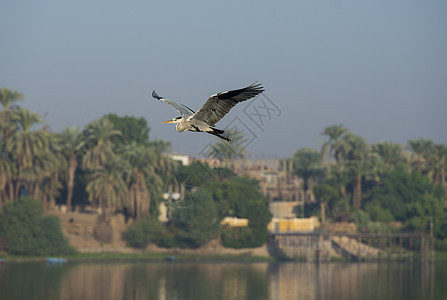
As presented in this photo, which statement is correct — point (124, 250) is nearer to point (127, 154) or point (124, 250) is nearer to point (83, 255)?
point (83, 255)

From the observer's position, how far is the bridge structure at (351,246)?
97.1 m

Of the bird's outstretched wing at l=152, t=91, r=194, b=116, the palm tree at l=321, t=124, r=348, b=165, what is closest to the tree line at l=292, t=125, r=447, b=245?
the palm tree at l=321, t=124, r=348, b=165

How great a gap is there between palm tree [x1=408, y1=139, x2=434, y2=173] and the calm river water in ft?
77.0

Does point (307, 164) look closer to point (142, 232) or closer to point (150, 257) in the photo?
point (150, 257)

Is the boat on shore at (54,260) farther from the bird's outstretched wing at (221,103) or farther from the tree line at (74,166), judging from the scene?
the bird's outstretched wing at (221,103)

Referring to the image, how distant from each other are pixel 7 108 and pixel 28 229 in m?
14.0

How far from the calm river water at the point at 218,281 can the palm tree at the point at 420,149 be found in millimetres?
23465

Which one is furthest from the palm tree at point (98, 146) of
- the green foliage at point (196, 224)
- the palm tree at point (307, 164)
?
the palm tree at point (307, 164)

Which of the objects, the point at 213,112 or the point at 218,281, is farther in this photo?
the point at 218,281

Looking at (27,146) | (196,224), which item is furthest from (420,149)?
(27,146)

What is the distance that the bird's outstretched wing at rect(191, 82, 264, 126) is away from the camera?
2439 centimetres

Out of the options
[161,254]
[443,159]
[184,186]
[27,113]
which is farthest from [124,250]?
[443,159]

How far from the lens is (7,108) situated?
88.9 metres

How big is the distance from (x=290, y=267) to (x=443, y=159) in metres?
32.9
